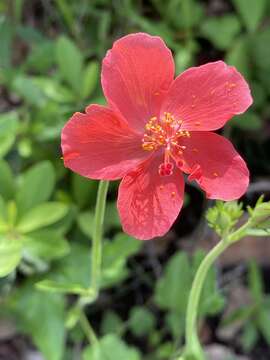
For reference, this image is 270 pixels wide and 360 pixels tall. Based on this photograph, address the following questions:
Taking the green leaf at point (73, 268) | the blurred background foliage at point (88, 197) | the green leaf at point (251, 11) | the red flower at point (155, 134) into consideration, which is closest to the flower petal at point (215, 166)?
the red flower at point (155, 134)

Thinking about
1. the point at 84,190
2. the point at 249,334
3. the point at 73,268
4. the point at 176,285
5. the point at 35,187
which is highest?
the point at 35,187

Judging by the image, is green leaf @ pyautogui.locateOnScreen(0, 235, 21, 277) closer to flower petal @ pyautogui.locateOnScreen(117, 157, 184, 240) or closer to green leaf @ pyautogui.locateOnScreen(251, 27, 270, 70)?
flower petal @ pyautogui.locateOnScreen(117, 157, 184, 240)

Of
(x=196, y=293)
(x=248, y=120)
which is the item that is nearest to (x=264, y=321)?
(x=248, y=120)

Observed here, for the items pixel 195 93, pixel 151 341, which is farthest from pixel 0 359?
pixel 195 93

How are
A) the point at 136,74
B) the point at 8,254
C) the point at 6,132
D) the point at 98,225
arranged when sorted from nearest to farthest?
the point at 136,74, the point at 98,225, the point at 8,254, the point at 6,132

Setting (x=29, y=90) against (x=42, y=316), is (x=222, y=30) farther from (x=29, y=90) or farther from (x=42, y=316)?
(x=42, y=316)

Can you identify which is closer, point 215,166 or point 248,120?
point 215,166

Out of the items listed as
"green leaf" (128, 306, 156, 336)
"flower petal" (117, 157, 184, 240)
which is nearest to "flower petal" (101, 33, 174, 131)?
"flower petal" (117, 157, 184, 240)
